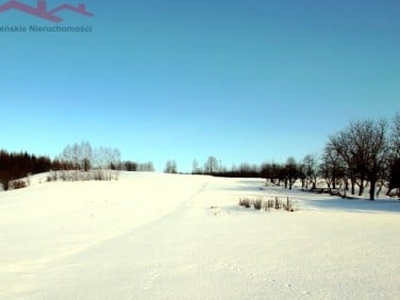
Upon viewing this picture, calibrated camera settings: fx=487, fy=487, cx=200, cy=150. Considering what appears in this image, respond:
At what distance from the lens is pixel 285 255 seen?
906cm

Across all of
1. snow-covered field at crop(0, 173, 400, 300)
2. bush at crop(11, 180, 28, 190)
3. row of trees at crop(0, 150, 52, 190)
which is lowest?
snow-covered field at crop(0, 173, 400, 300)

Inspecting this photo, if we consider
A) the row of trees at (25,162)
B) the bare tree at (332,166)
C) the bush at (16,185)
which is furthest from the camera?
the row of trees at (25,162)

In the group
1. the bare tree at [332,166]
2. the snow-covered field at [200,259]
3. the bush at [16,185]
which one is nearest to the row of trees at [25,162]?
the bush at [16,185]

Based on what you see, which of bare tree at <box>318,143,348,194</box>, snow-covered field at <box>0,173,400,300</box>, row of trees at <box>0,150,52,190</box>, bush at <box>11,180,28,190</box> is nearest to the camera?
snow-covered field at <box>0,173,400,300</box>

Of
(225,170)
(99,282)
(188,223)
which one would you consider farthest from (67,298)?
(225,170)

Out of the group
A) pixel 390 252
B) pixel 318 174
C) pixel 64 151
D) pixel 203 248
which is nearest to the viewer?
pixel 390 252

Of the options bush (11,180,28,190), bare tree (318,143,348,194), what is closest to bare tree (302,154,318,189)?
bare tree (318,143,348,194)

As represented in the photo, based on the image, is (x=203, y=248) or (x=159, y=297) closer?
→ (x=159, y=297)

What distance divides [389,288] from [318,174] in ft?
204

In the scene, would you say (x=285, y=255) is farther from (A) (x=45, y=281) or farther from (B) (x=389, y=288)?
(A) (x=45, y=281)

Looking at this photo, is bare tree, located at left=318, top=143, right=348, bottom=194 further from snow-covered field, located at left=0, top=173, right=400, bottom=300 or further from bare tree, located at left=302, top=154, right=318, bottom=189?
snow-covered field, located at left=0, top=173, right=400, bottom=300

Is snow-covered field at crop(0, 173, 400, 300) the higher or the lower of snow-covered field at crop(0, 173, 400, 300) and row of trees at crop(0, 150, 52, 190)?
the lower

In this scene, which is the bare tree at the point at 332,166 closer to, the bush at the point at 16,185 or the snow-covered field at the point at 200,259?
the bush at the point at 16,185

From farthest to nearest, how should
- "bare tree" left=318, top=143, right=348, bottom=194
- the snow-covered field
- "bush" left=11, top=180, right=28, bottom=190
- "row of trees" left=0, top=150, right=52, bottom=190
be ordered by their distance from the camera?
"row of trees" left=0, top=150, right=52, bottom=190, "bare tree" left=318, top=143, right=348, bottom=194, "bush" left=11, top=180, right=28, bottom=190, the snow-covered field
